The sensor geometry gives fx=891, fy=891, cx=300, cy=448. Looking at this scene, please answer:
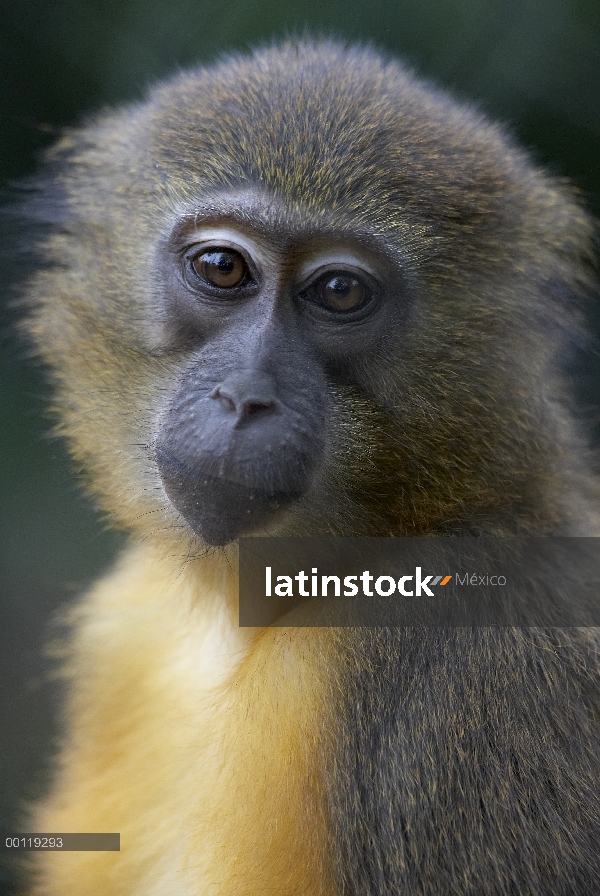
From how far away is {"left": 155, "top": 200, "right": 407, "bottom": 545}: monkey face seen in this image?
1.72 meters

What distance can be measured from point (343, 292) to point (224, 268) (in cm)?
26

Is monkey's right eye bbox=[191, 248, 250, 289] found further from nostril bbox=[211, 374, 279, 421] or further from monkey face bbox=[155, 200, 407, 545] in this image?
nostril bbox=[211, 374, 279, 421]

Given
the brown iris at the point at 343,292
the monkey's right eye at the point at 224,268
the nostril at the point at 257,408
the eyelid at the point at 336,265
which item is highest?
the monkey's right eye at the point at 224,268

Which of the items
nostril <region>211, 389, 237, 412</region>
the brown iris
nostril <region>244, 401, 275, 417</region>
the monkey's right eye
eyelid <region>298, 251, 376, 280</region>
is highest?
the monkey's right eye

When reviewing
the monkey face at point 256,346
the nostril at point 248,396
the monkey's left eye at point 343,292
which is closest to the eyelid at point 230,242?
the monkey face at point 256,346

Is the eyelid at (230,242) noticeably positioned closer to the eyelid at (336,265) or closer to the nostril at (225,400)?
the eyelid at (336,265)

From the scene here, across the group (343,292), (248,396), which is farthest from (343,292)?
(248,396)

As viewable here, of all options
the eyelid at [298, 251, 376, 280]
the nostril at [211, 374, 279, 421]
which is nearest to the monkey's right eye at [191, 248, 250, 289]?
the eyelid at [298, 251, 376, 280]

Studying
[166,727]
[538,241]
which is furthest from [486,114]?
[166,727]

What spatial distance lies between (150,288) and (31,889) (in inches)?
65.8

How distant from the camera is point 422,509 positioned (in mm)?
1920

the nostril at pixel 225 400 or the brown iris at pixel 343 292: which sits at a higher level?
the brown iris at pixel 343 292

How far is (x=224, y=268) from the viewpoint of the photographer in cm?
192

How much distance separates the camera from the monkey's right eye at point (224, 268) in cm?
191
